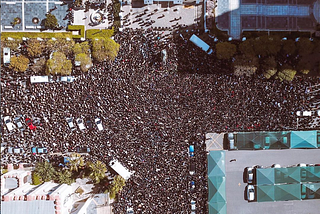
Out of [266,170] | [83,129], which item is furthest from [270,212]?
[83,129]

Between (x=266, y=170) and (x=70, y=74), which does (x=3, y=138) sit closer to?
(x=70, y=74)

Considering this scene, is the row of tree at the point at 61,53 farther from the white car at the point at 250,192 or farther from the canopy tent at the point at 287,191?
the canopy tent at the point at 287,191

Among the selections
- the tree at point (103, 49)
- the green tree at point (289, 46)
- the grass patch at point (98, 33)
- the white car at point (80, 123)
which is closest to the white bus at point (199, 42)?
the green tree at point (289, 46)

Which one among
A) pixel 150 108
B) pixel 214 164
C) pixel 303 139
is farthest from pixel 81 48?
pixel 303 139

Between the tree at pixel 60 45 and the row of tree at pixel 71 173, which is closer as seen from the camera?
the tree at pixel 60 45

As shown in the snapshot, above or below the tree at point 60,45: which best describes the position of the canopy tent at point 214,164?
below

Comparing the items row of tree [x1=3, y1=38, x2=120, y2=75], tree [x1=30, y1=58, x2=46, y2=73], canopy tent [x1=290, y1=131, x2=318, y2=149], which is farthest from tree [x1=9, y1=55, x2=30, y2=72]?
canopy tent [x1=290, y1=131, x2=318, y2=149]

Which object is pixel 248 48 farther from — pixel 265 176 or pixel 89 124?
pixel 89 124

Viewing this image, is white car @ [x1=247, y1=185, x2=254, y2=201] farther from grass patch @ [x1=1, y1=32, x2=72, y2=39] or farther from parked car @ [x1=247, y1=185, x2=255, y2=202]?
grass patch @ [x1=1, y1=32, x2=72, y2=39]
